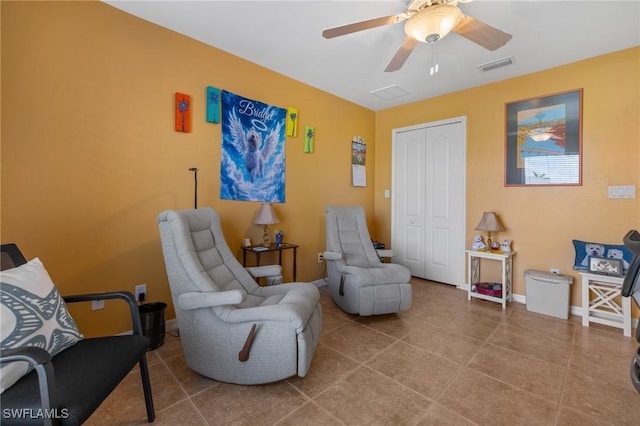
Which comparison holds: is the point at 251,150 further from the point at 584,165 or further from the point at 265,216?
the point at 584,165

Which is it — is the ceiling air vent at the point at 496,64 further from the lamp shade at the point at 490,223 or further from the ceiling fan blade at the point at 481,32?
the lamp shade at the point at 490,223

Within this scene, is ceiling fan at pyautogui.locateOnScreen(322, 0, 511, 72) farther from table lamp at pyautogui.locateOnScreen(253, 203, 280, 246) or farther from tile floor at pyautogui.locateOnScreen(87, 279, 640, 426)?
tile floor at pyautogui.locateOnScreen(87, 279, 640, 426)

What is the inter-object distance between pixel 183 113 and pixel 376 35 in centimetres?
182

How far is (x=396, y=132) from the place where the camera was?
4324 millimetres

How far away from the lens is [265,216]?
2.85 metres

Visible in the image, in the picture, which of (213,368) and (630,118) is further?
(630,118)

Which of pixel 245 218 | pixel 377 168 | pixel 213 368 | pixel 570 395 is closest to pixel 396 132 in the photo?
pixel 377 168

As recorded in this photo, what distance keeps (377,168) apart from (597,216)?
267 cm

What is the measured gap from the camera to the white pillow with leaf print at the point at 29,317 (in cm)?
101

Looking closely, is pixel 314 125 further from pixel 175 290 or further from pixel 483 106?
pixel 175 290

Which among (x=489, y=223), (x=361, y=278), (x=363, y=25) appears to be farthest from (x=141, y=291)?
(x=489, y=223)

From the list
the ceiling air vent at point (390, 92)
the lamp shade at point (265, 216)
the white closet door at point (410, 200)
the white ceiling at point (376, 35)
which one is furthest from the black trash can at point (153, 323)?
the ceiling air vent at point (390, 92)

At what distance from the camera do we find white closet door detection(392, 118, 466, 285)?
12.2 ft

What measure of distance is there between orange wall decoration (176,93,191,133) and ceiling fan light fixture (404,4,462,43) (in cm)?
191
